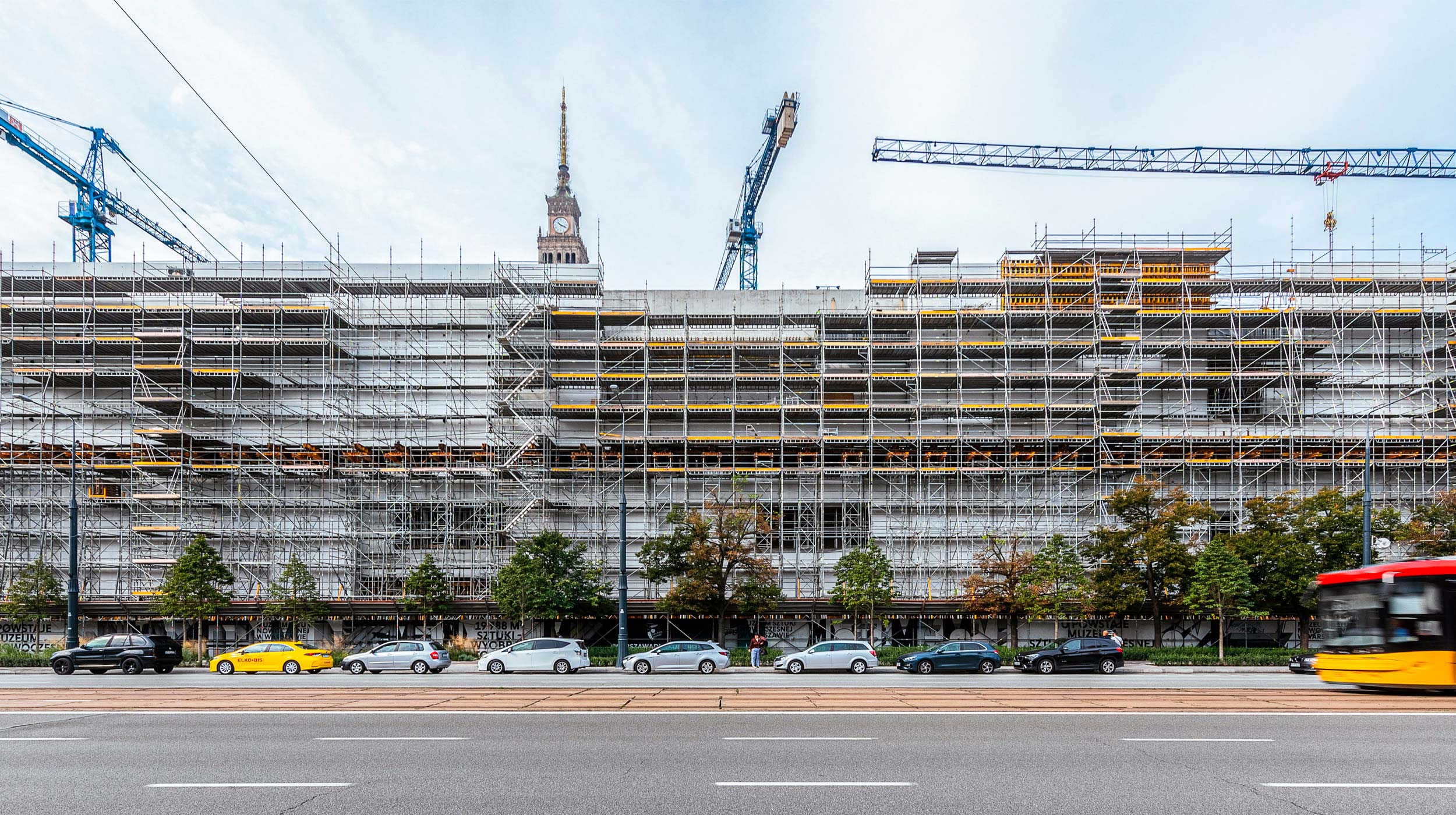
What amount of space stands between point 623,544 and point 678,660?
4807 millimetres

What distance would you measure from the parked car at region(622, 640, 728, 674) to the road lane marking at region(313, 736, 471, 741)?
45.4 feet

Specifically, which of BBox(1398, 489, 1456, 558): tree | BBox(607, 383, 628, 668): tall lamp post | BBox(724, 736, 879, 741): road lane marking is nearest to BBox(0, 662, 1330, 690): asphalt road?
BBox(607, 383, 628, 668): tall lamp post

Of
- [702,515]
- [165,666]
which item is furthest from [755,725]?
[165,666]

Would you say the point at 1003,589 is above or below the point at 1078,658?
above

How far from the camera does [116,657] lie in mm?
25094

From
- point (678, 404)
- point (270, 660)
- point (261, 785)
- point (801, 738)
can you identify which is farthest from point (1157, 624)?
point (270, 660)

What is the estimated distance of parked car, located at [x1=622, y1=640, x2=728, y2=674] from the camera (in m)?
25.9

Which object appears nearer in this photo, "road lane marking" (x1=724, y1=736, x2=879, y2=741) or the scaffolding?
"road lane marking" (x1=724, y1=736, x2=879, y2=741)

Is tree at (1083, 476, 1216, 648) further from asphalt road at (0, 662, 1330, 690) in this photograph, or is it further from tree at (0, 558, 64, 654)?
tree at (0, 558, 64, 654)

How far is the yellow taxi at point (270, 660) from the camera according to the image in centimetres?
2600

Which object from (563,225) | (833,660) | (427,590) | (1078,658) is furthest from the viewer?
(563,225)

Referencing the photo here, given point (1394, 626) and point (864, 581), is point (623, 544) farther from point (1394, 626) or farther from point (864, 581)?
point (1394, 626)

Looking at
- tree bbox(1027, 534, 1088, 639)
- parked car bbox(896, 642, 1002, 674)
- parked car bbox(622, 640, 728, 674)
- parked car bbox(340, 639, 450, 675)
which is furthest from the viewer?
tree bbox(1027, 534, 1088, 639)

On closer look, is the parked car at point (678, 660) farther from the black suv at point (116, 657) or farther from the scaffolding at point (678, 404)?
the black suv at point (116, 657)
